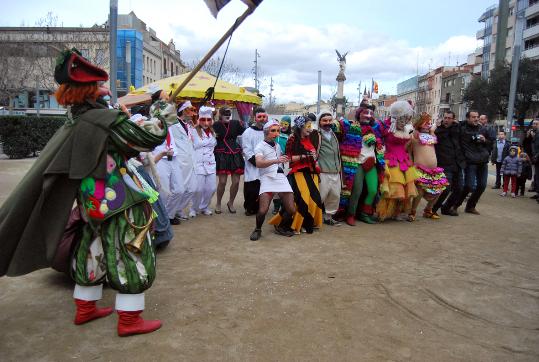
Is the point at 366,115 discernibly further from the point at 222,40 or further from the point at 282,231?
the point at 222,40

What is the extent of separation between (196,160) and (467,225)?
4357 mm

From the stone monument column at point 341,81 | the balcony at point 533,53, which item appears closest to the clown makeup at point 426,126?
the stone monument column at point 341,81

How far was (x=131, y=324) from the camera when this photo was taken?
2994 millimetres

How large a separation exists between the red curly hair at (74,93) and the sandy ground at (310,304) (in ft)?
5.21

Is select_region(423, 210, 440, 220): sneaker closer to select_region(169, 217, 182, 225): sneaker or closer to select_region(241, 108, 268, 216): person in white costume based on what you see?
select_region(241, 108, 268, 216): person in white costume

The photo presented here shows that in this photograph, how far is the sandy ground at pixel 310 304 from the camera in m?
2.85

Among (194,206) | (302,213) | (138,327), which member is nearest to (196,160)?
(194,206)

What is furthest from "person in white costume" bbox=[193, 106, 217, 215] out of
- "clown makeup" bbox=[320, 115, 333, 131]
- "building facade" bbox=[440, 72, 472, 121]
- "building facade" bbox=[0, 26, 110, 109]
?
"building facade" bbox=[440, 72, 472, 121]

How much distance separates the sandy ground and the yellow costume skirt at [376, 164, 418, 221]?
3.32 ft

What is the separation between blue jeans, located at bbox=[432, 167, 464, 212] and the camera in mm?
7332

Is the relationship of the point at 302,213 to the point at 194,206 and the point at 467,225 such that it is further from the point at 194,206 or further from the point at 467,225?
the point at 467,225

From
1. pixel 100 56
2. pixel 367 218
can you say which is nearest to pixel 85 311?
pixel 367 218

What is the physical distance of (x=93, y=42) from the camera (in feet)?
79.2

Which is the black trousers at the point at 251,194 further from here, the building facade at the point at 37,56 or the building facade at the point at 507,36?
the building facade at the point at 507,36
